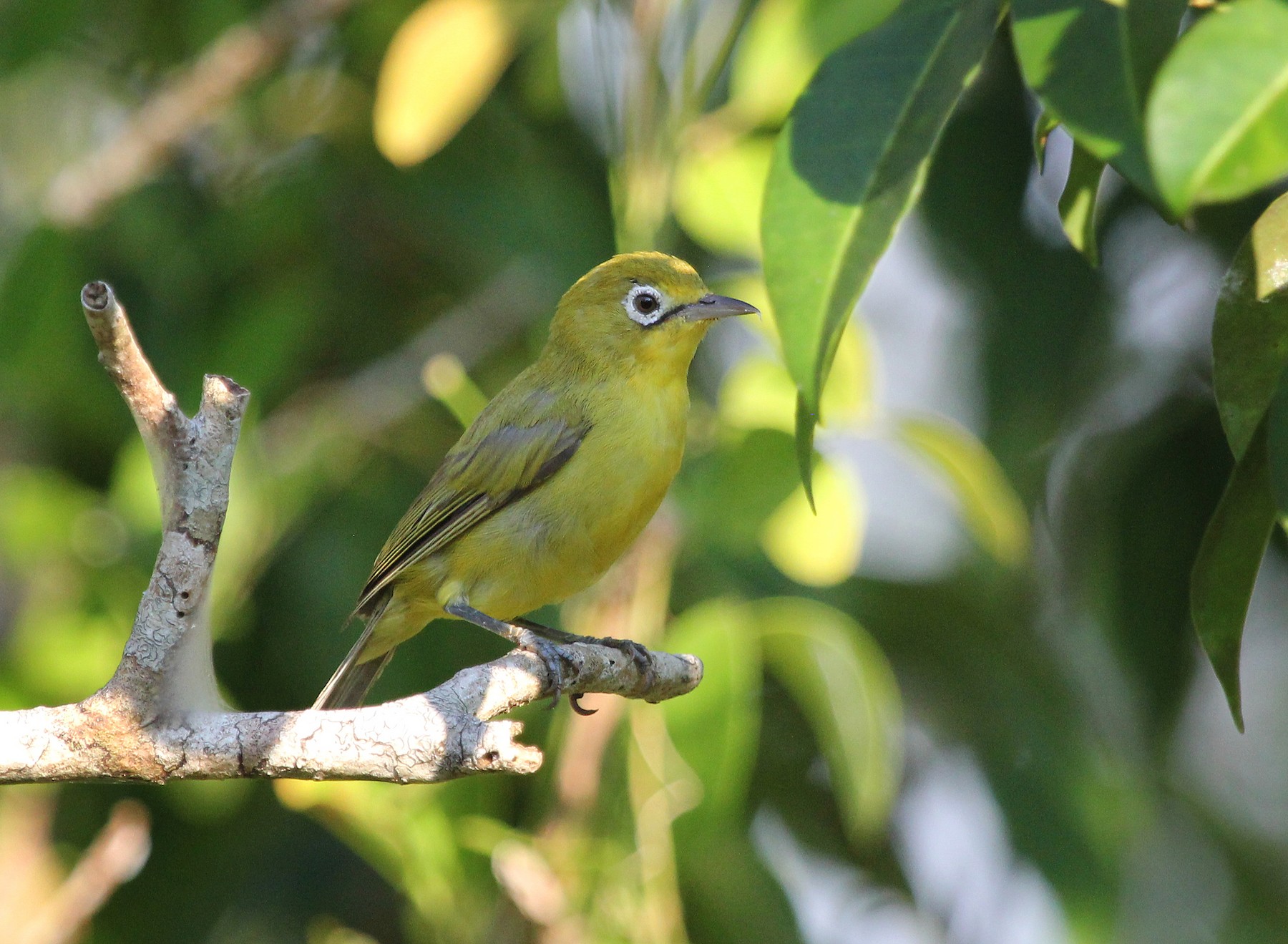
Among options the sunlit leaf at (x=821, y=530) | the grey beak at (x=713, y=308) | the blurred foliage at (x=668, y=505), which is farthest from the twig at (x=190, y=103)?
the sunlit leaf at (x=821, y=530)

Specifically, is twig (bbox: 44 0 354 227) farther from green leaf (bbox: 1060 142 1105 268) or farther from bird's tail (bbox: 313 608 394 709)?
green leaf (bbox: 1060 142 1105 268)

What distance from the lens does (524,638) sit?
3473 mm

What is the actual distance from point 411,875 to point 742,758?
0.87 meters

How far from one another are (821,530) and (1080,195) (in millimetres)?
1460

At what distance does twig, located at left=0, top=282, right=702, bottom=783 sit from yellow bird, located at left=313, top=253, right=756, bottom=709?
1.32 metres

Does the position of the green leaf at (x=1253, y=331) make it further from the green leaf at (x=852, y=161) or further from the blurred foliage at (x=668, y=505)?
the blurred foliage at (x=668, y=505)

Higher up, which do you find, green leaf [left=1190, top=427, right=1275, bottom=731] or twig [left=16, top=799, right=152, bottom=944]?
green leaf [left=1190, top=427, right=1275, bottom=731]

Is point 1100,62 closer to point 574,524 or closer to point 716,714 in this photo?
point 716,714

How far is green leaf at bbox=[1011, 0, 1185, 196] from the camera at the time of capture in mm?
1794

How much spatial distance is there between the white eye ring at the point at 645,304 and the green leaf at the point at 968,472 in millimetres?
807

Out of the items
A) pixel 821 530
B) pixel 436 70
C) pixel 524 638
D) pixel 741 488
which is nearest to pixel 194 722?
pixel 524 638

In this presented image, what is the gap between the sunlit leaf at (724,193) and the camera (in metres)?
3.98

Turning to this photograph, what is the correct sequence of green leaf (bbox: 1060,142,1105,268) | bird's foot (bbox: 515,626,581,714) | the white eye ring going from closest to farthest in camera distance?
green leaf (bbox: 1060,142,1105,268)
bird's foot (bbox: 515,626,581,714)
the white eye ring

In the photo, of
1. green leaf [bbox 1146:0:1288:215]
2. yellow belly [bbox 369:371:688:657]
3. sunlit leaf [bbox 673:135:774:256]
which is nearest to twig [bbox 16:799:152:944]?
yellow belly [bbox 369:371:688:657]
